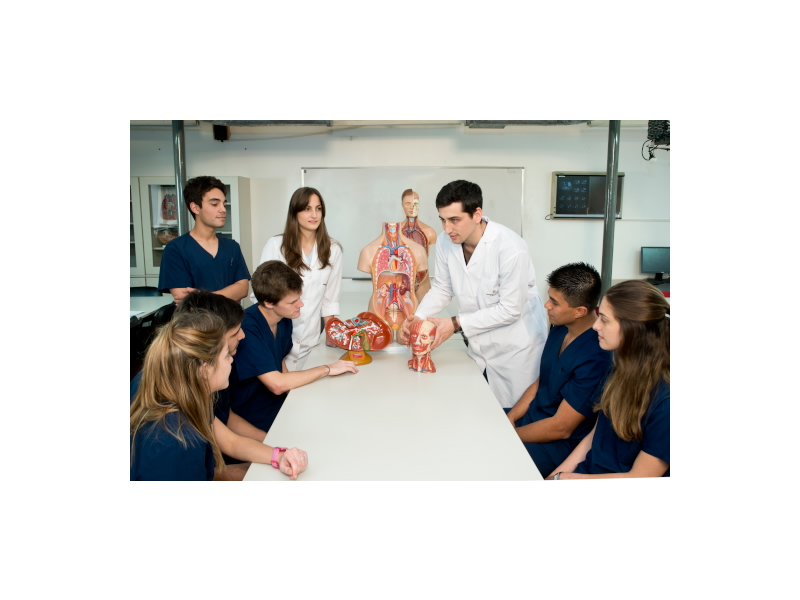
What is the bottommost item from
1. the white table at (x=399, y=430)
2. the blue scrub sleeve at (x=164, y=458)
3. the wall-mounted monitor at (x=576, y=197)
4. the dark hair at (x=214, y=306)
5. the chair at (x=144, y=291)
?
the white table at (x=399, y=430)

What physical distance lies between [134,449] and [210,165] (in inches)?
187

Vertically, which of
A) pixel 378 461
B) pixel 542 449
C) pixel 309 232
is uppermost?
pixel 309 232

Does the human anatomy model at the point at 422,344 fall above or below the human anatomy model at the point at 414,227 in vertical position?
below

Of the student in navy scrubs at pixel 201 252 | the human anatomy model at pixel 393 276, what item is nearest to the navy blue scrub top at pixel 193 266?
the student in navy scrubs at pixel 201 252

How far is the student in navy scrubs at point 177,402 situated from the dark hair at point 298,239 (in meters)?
1.41

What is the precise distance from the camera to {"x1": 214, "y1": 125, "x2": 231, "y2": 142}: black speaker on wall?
5.32 m

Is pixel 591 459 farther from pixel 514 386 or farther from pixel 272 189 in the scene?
pixel 272 189

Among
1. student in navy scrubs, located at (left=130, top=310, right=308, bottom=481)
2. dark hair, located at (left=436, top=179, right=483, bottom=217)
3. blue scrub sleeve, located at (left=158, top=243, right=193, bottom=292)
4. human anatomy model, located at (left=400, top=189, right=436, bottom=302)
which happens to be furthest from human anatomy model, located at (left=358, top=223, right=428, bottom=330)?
student in navy scrubs, located at (left=130, top=310, right=308, bottom=481)

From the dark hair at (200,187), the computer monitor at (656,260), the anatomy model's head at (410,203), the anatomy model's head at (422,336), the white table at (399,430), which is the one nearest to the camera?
the white table at (399,430)

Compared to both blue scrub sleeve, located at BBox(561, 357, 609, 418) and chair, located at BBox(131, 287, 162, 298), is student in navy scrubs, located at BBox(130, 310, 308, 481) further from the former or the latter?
chair, located at BBox(131, 287, 162, 298)

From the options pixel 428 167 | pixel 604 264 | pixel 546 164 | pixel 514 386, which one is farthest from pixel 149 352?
pixel 546 164

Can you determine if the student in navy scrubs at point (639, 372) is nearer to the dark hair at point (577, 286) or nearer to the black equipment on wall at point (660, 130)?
the dark hair at point (577, 286)

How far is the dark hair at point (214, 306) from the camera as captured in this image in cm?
149

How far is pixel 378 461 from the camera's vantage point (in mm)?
1485
